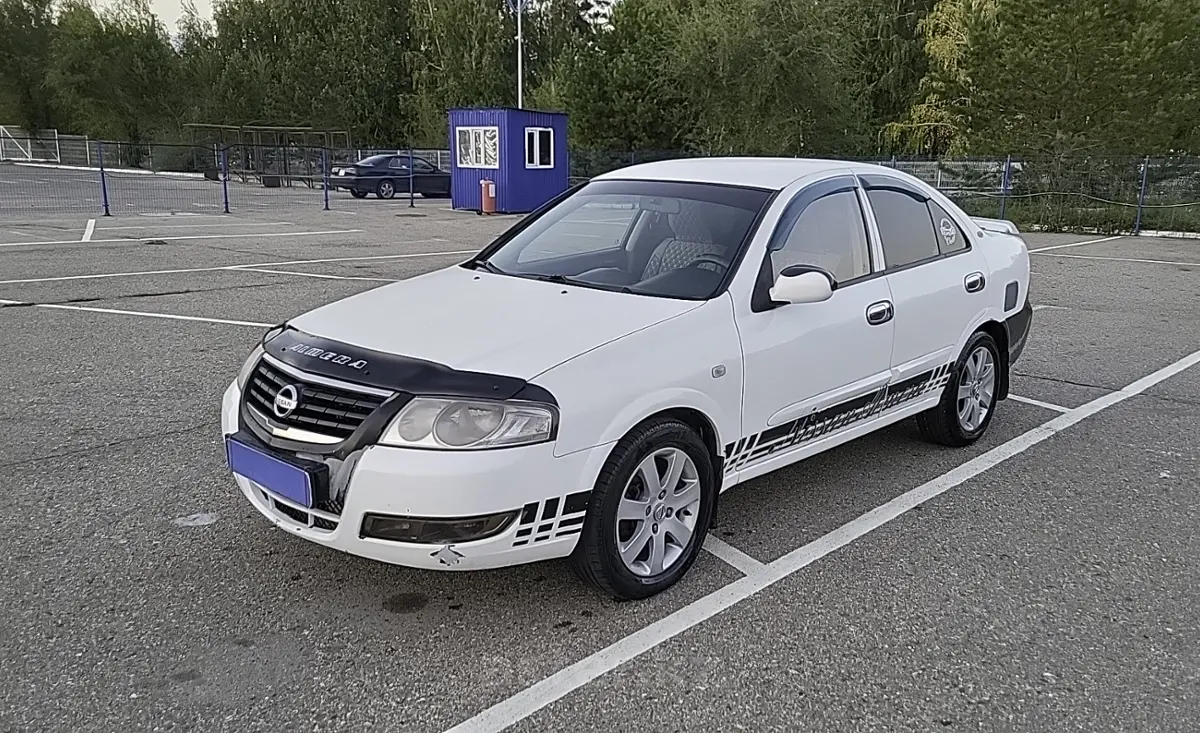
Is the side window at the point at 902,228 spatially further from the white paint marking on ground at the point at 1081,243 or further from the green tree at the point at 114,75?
the green tree at the point at 114,75

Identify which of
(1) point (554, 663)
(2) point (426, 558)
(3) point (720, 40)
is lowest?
(1) point (554, 663)

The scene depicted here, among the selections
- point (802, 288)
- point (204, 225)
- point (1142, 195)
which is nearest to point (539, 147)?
point (204, 225)

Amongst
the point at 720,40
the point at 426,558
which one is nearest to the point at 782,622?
the point at 426,558

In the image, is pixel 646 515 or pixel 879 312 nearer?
pixel 646 515

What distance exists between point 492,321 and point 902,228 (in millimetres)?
2403

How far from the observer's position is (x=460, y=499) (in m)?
2.96

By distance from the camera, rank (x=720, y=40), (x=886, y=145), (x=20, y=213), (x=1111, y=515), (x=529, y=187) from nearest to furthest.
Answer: (x=1111, y=515)
(x=20, y=213)
(x=529, y=187)
(x=720, y=40)
(x=886, y=145)

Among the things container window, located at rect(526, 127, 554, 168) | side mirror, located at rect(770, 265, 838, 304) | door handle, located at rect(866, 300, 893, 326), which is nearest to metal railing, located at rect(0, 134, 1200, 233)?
container window, located at rect(526, 127, 554, 168)

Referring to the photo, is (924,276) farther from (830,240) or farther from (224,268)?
(224,268)

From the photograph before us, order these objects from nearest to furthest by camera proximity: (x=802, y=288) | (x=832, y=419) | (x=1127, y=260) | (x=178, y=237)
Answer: (x=802, y=288) → (x=832, y=419) → (x=178, y=237) → (x=1127, y=260)

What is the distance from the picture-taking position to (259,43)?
51219 millimetres

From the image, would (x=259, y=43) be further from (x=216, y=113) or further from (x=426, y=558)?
(x=426, y=558)

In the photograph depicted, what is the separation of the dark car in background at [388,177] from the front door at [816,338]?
80.6ft

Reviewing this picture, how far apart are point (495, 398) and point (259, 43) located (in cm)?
5449
